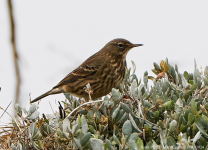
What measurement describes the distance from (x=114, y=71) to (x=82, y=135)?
326 centimetres

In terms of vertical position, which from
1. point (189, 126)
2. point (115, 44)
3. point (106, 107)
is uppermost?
point (115, 44)

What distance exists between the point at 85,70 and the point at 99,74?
464 mm

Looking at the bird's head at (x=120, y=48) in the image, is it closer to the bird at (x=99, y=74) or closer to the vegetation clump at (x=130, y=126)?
the bird at (x=99, y=74)

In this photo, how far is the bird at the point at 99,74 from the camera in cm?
599

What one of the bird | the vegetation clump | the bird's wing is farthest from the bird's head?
the vegetation clump

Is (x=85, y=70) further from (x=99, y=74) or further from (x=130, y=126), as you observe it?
(x=130, y=126)

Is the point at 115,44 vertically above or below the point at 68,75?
above

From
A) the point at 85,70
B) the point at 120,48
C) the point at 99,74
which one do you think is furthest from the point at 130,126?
the point at 120,48

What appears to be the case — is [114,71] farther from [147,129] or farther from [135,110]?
[147,129]

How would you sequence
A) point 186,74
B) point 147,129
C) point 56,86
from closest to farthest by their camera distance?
point 147,129, point 186,74, point 56,86

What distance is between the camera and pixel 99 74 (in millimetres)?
6262

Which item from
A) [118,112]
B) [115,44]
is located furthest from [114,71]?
[118,112]

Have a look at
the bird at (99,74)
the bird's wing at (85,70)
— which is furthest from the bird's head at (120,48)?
the bird's wing at (85,70)

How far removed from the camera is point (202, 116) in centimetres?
297
